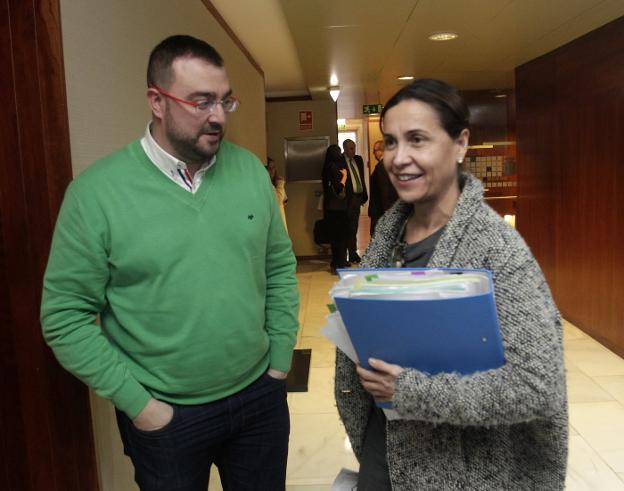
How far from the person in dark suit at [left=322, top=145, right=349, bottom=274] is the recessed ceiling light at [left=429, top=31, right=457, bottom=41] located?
2668mm

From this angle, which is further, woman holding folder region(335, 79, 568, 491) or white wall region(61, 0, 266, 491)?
white wall region(61, 0, 266, 491)

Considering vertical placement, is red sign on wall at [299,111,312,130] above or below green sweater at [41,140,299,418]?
above

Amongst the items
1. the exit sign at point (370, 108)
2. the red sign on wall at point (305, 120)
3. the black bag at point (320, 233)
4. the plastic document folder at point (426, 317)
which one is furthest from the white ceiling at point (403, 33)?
the plastic document folder at point (426, 317)

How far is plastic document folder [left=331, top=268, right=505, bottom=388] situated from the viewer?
0.88 meters

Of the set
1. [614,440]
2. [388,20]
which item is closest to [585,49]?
[388,20]

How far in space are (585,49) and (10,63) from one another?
13.6ft

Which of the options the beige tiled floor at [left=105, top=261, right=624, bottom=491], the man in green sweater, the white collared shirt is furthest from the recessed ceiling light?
the white collared shirt

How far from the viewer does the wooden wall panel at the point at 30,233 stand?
1502mm

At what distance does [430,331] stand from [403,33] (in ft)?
12.6

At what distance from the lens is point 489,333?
893 millimetres

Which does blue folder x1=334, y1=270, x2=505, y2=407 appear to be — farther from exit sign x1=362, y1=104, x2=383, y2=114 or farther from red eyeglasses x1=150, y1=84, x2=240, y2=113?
exit sign x1=362, y1=104, x2=383, y2=114

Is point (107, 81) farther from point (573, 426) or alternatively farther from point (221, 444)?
point (573, 426)

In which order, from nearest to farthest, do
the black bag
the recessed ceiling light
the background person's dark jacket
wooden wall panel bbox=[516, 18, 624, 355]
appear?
1. wooden wall panel bbox=[516, 18, 624, 355]
2. the recessed ceiling light
3. the background person's dark jacket
4. the black bag

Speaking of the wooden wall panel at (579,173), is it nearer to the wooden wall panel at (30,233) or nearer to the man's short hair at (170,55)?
the man's short hair at (170,55)
